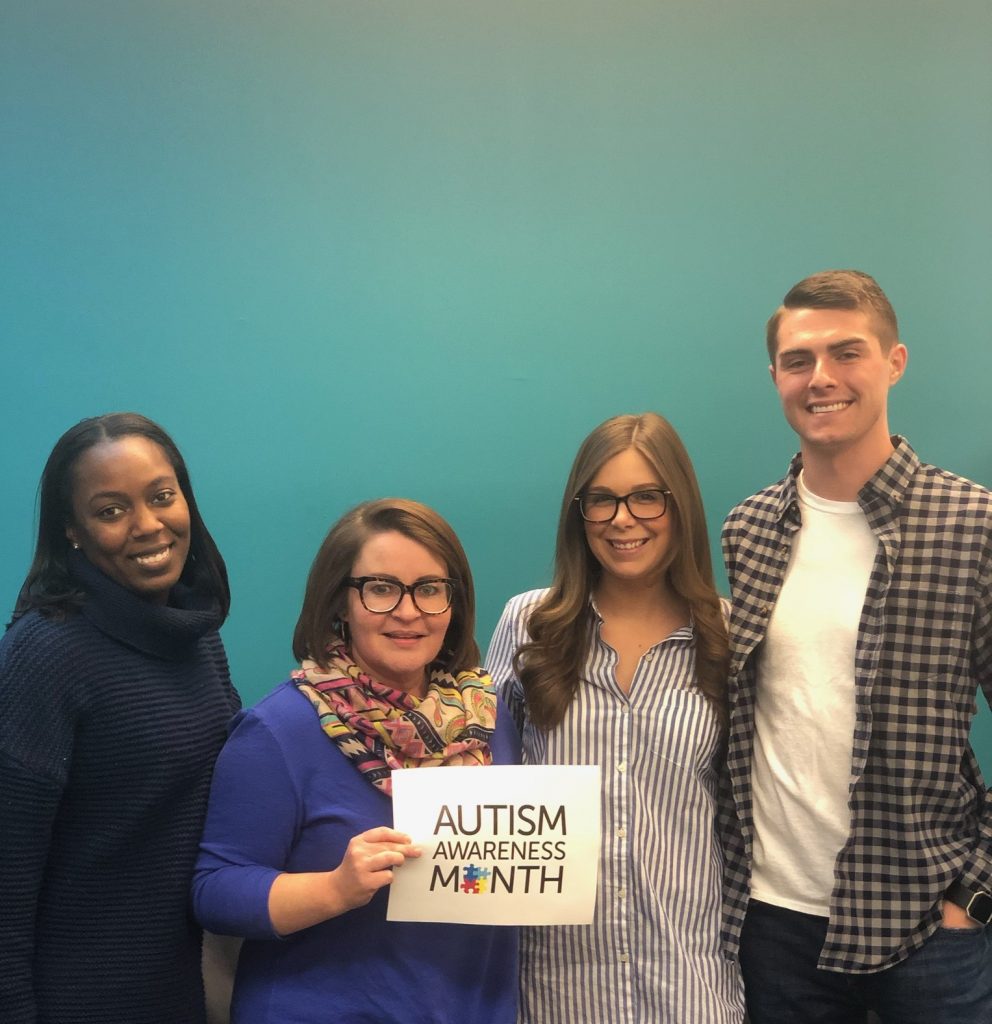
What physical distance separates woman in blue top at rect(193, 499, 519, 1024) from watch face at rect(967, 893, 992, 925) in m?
0.81

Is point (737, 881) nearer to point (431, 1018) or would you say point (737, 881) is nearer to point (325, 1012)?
point (431, 1018)

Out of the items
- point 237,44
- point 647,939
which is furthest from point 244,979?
point 237,44

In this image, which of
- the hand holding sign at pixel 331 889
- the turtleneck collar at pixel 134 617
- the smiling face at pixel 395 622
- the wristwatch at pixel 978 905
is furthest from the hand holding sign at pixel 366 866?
the wristwatch at pixel 978 905

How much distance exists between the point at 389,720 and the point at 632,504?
2.08 ft

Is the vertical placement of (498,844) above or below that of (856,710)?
below

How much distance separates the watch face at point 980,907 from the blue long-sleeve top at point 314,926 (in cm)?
87

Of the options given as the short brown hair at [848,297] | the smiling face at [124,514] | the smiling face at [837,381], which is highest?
the short brown hair at [848,297]

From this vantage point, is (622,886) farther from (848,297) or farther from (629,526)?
(848,297)

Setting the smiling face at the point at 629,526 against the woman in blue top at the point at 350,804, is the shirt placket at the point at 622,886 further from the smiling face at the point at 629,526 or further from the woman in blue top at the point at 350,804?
the smiling face at the point at 629,526

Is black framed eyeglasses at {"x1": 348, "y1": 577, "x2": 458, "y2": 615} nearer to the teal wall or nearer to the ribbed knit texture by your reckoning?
the ribbed knit texture

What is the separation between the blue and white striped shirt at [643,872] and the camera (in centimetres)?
181

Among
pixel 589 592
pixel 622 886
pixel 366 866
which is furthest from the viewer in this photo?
pixel 589 592

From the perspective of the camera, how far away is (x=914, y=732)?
6.02ft

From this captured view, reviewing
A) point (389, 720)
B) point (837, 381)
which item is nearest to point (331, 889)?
point (389, 720)
